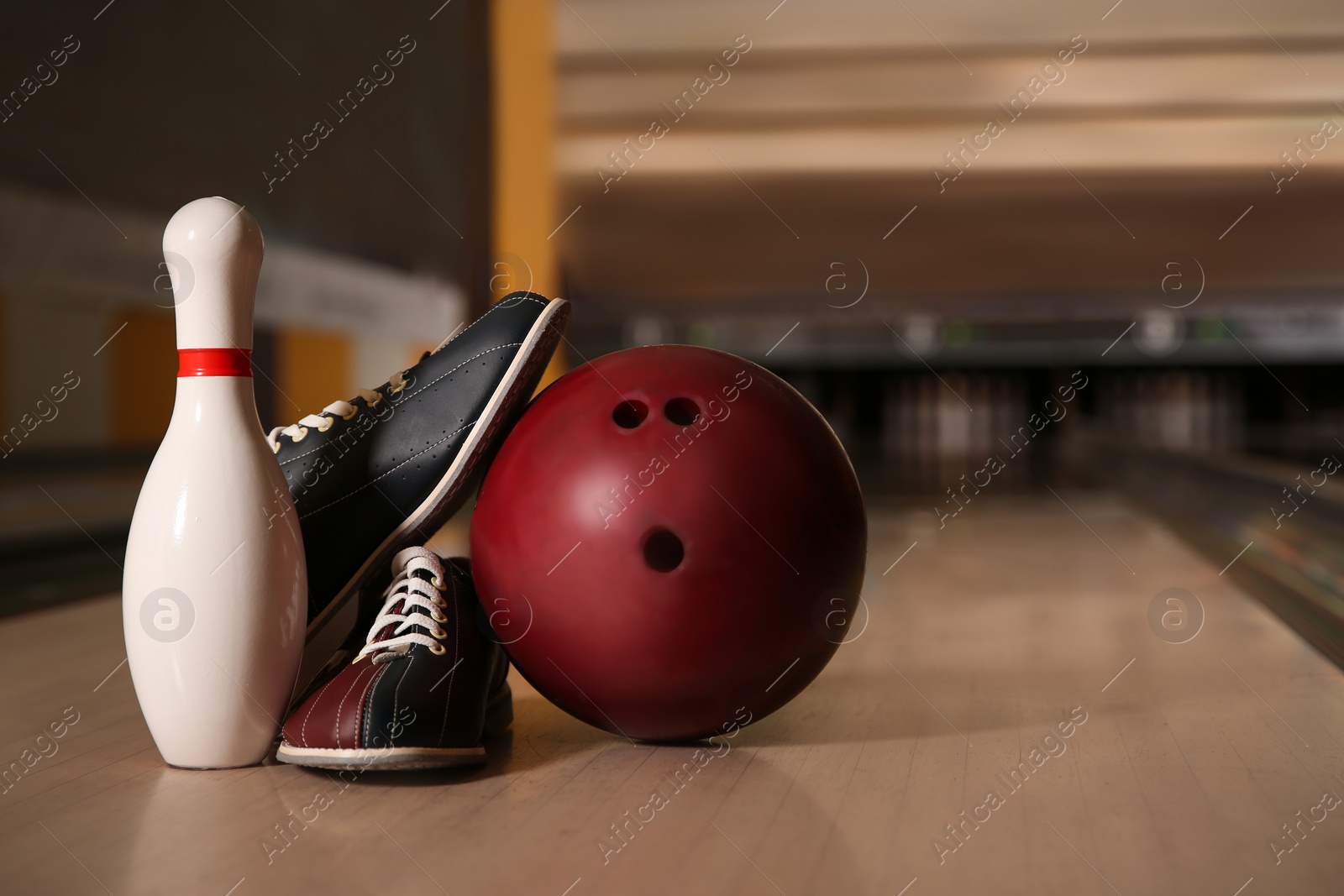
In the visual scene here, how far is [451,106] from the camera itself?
18.2ft

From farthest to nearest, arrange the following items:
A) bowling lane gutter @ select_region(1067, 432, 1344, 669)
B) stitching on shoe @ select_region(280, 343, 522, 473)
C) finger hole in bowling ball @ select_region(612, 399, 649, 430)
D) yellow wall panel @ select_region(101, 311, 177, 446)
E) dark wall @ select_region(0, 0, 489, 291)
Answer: yellow wall panel @ select_region(101, 311, 177, 446) < dark wall @ select_region(0, 0, 489, 291) < bowling lane gutter @ select_region(1067, 432, 1344, 669) < stitching on shoe @ select_region(280, 343, 522, 473) < finger hole in bowling ball @ select_region(612, 399, 649, 430)

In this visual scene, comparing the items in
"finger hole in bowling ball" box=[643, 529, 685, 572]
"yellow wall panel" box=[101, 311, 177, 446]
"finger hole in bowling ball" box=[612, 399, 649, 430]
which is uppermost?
"finger hole in bowling ball" box=[612, 399, 649, 430]

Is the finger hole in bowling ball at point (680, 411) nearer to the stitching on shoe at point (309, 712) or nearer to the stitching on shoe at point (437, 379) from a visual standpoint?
the stitching on shoe at point (437, 379)

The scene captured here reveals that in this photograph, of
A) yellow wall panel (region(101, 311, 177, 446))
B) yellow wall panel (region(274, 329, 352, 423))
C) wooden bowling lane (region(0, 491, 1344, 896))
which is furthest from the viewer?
yellow wall panel (region(274, 329, 352, 423))

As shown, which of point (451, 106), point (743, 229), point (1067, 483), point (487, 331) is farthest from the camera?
point (743, 229)

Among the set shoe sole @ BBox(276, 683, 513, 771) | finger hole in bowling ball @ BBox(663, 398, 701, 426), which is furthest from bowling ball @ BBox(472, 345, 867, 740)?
shoe sole @ BBox(276, 683, 513, 771)

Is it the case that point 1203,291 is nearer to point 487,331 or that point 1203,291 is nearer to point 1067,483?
point 1067,483

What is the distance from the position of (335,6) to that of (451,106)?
37.5 inches

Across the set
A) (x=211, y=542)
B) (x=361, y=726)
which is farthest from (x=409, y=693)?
(x=211, y=542)

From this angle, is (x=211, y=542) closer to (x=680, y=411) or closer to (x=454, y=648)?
(x=454, y=648)

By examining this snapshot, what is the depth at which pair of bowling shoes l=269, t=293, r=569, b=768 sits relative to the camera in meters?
1.22

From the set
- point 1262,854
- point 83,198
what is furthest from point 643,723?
point 83,198

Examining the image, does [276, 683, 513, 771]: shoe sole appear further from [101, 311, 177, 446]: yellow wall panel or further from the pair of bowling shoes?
[101, 311, 177, 446]: yellow wall panel

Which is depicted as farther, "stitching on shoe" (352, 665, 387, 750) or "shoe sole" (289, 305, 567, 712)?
"shoe sole" (289, 305, 567, 712)
